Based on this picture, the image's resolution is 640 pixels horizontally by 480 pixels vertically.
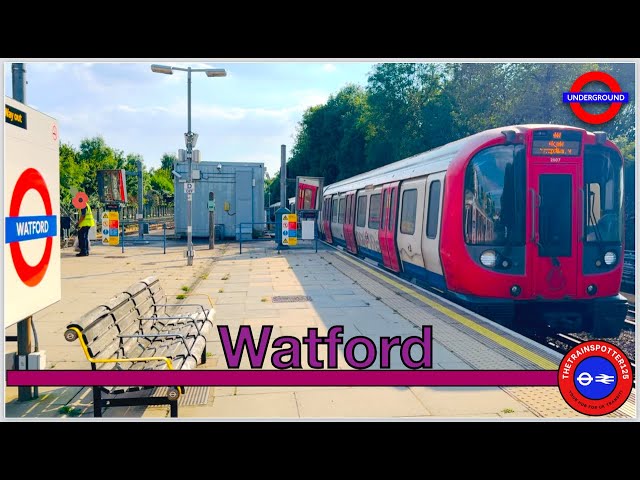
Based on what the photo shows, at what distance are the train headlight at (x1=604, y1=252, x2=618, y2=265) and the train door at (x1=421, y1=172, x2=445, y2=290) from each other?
221 centimetres

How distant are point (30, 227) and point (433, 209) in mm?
6160

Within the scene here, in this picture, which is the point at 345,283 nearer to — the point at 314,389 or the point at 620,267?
the point at 620,267

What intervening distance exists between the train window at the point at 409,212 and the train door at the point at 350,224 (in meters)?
5.85

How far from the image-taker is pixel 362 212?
50.2ft

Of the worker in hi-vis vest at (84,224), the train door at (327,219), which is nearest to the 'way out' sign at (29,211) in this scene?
the worker in hi-vis vest at (84,224)

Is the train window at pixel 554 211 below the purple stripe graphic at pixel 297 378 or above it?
above

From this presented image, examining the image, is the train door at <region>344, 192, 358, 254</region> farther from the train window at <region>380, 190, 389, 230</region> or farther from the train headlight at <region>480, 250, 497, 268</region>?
the train headlight at <region>480, 250, 497, 268</region>

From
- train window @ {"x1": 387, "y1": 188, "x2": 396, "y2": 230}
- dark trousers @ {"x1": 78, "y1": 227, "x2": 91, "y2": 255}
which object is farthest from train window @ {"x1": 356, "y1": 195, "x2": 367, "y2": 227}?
dark trousers @ {"x1": 78, "y1": 227, "x2": 91, "y2": 255}

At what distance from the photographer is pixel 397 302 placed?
28.3 ft

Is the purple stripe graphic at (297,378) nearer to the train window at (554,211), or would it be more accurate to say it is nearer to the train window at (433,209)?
the train window at (554,211)

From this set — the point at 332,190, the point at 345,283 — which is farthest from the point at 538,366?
the point at 332,190

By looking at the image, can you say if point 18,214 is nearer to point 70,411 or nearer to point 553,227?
point 70,411

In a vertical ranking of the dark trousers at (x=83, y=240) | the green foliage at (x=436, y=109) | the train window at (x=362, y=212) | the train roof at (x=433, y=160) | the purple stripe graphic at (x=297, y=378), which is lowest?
the purple stripe graphic at (x=297, y=378)

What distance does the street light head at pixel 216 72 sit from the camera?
403cm
